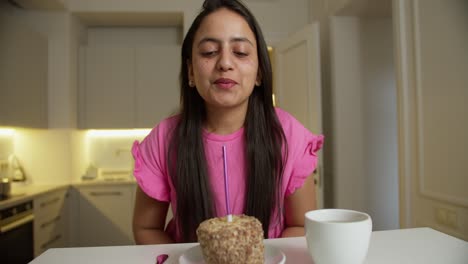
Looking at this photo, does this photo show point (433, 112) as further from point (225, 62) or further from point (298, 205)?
point (225, 62)

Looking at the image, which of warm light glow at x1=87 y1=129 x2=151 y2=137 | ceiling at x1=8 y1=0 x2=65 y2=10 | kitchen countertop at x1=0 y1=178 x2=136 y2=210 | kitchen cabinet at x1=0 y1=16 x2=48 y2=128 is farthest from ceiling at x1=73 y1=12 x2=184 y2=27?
kitchen countertop at x1=0 y1=178 x2=136 y2=210

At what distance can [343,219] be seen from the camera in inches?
20.9

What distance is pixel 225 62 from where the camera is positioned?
0.79m

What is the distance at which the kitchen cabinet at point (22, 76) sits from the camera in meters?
2.70

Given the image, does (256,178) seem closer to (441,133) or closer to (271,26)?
(441,133)

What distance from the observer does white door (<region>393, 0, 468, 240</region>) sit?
1.39 meters

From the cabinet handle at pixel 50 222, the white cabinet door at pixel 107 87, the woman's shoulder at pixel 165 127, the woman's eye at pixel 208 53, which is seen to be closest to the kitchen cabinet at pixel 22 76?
the white cabinet door at pixel 107 87

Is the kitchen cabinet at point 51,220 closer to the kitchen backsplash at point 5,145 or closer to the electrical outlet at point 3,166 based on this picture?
the electrical outlet at point 3,166

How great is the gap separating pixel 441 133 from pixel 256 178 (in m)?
1.08

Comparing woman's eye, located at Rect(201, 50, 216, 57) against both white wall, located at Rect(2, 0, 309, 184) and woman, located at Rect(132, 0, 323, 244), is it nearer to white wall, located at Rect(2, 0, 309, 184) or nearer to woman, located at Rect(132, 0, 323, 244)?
woman, located at Rect(132, 0, 323, 244)

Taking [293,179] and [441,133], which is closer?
[293,179]

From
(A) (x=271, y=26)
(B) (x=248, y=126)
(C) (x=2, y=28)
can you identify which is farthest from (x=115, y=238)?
(B) (x=248, y=126)

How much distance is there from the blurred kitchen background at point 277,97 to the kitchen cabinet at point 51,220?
0.02 m

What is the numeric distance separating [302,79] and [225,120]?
202 cm
